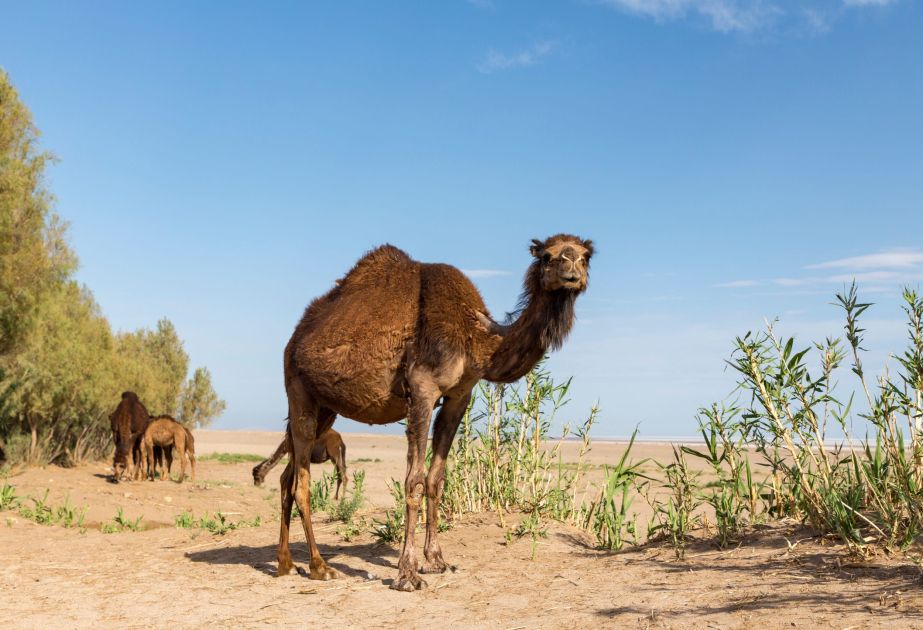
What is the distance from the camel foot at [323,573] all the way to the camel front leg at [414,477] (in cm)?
78

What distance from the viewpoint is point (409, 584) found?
6668 millimetres

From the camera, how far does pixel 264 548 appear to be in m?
9.38

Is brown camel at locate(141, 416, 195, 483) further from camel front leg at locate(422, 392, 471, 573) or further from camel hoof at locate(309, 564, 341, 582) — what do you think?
camel front leg at locate(422, 392, 471, 573)

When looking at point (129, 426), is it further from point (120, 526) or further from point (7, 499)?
point (120, 526)

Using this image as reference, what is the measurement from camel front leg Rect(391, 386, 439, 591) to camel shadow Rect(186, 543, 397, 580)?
933mm

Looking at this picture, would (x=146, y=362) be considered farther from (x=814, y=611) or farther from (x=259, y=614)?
(x=814, y=611)

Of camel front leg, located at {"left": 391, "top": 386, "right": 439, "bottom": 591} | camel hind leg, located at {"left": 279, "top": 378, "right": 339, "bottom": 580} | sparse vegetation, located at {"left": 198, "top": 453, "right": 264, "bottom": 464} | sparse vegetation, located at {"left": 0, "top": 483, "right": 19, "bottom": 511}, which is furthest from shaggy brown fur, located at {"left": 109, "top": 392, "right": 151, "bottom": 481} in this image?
camel front leg, located at {"left": 391, "top": 386, "right": 439, "bottom": 591}

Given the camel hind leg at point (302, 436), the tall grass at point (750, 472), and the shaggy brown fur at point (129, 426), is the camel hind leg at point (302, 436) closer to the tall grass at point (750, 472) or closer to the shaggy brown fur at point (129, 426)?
the tall grass at point (750, 472)

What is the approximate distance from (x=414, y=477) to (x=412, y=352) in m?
1.04

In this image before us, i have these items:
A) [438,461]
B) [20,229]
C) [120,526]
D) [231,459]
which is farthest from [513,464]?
[231,459]

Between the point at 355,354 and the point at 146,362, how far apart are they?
28.3 m

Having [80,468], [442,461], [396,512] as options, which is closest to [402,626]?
[442,461]

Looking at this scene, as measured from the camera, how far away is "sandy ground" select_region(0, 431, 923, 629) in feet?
17.0

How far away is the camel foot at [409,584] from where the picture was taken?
262 inches
